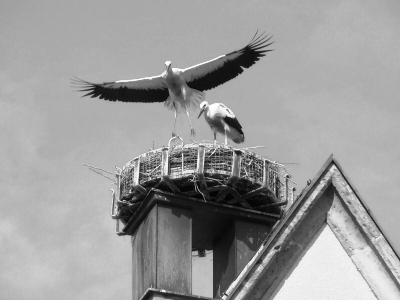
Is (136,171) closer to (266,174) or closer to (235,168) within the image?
(235,168)

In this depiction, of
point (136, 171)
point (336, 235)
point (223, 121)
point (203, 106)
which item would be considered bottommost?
point (336, 235)

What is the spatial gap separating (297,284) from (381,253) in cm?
81

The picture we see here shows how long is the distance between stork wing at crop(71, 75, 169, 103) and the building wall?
39.6 ft

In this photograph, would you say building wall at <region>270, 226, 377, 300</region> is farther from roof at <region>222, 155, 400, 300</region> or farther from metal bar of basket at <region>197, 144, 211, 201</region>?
metal bar of basket at <region>197, 144, 211, 201</region>

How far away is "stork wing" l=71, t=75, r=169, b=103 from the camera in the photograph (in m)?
22.3

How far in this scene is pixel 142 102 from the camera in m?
22.5

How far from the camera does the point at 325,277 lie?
1031 centimetres

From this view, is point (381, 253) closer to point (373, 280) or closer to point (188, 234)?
point (373, 280)

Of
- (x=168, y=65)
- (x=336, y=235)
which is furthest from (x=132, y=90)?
(x=336, y=235)

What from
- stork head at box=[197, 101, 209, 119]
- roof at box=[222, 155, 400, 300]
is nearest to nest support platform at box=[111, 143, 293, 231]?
stork head at box=[197, 101, 209, 119]

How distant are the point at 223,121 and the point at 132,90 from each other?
2152 mm

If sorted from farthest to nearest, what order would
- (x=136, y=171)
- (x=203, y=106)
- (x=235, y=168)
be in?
1. (x=203, y=106)
2. (x=136, y=171)
3. (x=235, y=168)

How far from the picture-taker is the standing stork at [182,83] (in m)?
21.7

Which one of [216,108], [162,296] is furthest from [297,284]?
[216,108]
